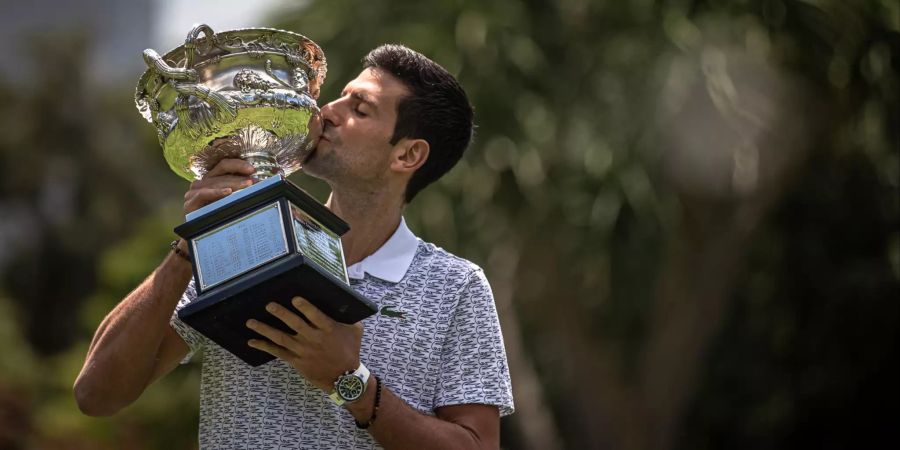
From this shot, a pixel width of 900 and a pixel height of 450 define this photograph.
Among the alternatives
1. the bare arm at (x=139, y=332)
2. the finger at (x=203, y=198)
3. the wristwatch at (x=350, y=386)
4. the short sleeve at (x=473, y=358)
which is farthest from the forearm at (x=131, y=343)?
the short sleeve at (x=473, y=358)

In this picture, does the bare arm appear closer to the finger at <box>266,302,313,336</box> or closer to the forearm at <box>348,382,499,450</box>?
the finger at <box>266,302,313,336</box>

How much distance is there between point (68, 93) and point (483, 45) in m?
12.1

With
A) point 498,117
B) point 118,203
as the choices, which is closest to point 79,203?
point 118,203

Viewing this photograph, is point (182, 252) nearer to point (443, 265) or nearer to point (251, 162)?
point (251, 162)

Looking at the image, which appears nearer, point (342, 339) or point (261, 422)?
point (342, 339)

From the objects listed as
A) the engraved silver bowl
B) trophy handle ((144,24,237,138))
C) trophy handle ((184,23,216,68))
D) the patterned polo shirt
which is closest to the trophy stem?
the engraved silver bowl

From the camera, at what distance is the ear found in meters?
3.18

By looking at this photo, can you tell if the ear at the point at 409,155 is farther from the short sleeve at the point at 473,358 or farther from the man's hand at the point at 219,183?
the man's hand at the point at 219,183

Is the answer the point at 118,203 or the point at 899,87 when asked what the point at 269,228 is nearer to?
the point at 899,87

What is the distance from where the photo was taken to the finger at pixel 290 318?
2.49m

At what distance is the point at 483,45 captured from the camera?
9.98 m

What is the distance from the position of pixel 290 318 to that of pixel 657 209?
7812 mm

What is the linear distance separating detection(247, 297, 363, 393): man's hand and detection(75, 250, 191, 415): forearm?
0.72ft

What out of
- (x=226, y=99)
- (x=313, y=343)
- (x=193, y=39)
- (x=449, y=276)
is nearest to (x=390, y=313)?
(x=449, y=276)
